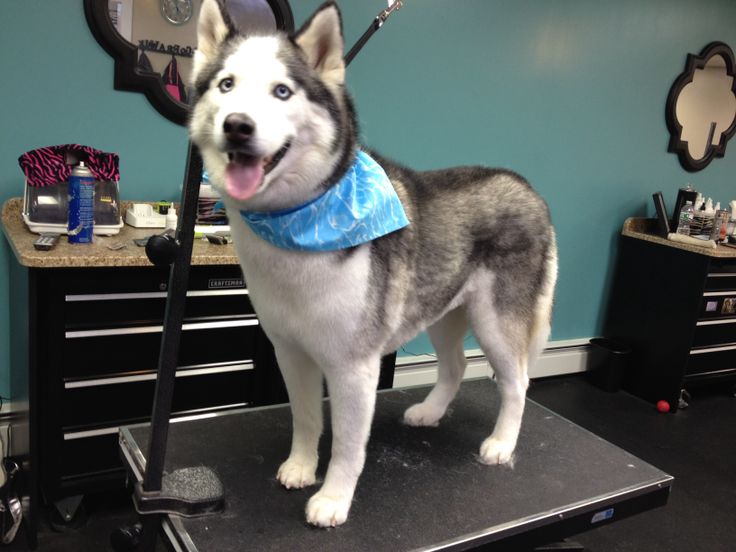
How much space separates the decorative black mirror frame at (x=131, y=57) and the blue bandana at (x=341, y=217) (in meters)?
1.33

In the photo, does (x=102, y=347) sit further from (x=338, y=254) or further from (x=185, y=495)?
(x=338, y=254)

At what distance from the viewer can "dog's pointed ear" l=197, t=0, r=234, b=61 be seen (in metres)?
1.00

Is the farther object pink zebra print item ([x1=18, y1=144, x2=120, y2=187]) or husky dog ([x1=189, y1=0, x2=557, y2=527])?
pink zebra print item ([x1=18, y1=144, x2=120, y2=187])

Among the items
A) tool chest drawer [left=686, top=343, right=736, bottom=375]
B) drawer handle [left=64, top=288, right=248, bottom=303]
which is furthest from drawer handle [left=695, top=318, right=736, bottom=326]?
drawer handle [left=64, top=288, right=248, bottom=303]

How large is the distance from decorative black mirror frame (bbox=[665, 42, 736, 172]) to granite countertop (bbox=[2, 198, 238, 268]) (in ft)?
9.93

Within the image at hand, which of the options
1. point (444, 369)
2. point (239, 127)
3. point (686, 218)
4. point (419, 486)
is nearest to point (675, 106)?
point (686, 218)

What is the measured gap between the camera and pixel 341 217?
1.04 metres

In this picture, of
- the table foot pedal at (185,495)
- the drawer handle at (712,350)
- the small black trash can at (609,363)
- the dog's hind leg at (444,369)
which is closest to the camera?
the table foot pedal at (185,495)

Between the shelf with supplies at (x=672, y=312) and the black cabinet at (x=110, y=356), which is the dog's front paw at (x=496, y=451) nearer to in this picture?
the black cabinet at (x=110, y=356)

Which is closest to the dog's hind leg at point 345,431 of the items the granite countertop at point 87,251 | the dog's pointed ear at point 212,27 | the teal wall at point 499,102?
the dog's pointed ear at point 212,27

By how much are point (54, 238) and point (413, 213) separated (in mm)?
1268

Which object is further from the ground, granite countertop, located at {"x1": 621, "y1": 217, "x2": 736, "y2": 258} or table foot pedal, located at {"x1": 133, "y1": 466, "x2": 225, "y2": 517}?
granite countertop, located at {"x1": 621, "y1": 217, "x2": 736, "y2": 258}

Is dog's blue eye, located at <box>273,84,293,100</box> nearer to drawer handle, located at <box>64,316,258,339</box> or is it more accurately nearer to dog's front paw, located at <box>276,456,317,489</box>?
dog's front paw, located at <box>276,456,317,489</box>

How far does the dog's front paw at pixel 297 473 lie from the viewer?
1312 millimetres
